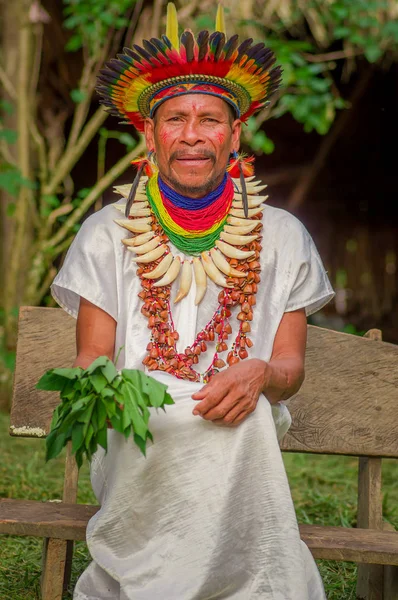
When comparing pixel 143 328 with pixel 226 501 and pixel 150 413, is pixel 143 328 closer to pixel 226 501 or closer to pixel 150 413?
pixel 150 413

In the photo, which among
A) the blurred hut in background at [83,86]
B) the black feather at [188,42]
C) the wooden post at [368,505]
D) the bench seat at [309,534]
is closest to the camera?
the bench seat at [309,534]

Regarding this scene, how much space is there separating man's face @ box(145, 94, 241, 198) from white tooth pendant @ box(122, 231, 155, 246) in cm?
18

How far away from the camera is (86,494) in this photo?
15.1 ft

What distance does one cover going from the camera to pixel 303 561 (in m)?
2.63

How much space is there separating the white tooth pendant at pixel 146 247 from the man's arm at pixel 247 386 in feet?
1.79

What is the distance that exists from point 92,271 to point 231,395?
73 centimetres

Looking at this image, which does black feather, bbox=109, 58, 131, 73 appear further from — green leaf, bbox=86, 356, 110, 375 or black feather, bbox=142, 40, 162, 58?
green leaf, bbox=86, 356, 110, 375

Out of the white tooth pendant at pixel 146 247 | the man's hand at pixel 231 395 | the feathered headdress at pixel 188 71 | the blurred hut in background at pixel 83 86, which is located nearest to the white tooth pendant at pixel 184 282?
the white tooth pendant at pixel 146 247

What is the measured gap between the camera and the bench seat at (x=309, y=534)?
9.29 feet

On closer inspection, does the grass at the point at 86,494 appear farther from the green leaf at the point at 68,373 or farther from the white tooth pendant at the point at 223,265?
the white tooth pendant at the point at 223,265

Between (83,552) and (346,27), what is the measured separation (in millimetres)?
4415

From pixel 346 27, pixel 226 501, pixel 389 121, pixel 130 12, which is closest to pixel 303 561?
pixel 226 501

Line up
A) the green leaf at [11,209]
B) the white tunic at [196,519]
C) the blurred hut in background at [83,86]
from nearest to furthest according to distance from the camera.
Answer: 1. the white tunic at [196,519]
2. the blurred hut in background at [83,86]
3. the green leaf at [11,209]

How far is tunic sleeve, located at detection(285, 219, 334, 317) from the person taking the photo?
3.09 meters
